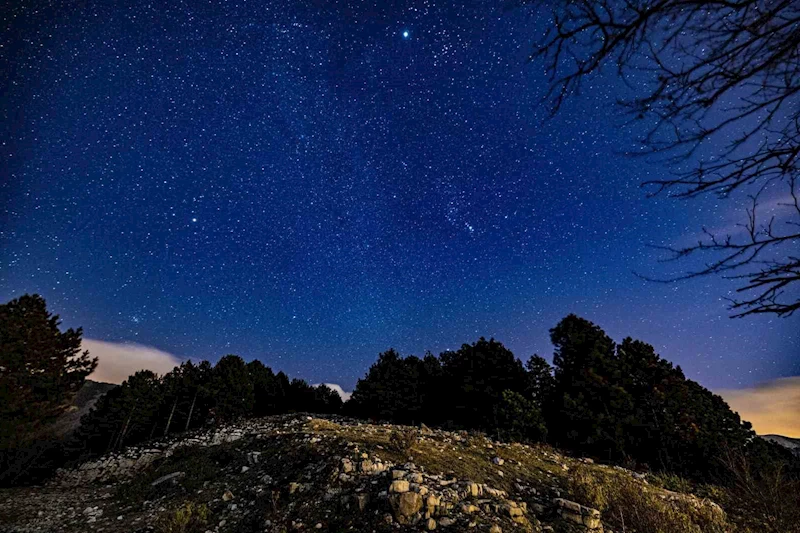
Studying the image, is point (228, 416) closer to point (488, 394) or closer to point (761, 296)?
point (488, 394)

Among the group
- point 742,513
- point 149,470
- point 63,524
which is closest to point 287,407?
point 149,470

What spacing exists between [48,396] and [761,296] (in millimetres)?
22993

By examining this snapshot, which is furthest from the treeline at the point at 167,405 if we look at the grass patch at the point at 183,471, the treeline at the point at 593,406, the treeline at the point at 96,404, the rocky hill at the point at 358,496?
the rocky hill at the point at 358,496

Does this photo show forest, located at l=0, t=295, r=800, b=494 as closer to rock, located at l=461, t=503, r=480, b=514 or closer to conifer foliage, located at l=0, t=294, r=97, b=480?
conifer foliage, located at l=0, t=294, r=97, b=480

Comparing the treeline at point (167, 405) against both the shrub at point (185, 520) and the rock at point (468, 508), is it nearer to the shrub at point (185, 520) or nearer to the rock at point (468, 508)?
the shrub at point (185, 520)

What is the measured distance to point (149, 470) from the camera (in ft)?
39.9

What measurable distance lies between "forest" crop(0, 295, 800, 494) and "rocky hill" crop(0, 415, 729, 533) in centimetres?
558

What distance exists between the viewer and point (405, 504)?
5.10 m

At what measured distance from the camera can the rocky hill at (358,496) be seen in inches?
207

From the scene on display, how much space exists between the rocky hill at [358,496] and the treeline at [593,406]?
31.0ft

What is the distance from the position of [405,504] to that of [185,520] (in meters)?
4.26

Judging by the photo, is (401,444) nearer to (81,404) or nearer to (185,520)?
(185,520)

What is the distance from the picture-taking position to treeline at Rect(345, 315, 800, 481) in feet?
60.8

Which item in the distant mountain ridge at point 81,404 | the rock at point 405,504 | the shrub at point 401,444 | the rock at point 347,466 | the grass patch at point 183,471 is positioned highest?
the shrub at point 401,444
